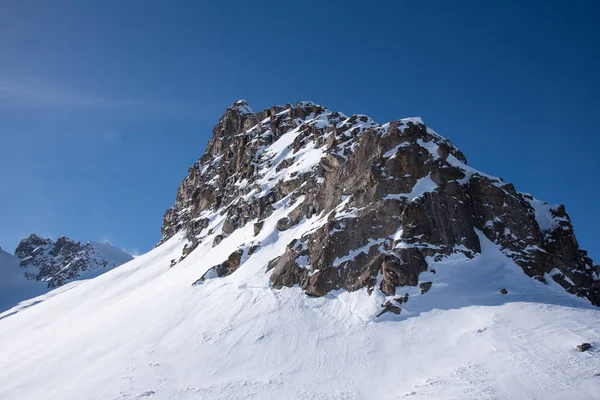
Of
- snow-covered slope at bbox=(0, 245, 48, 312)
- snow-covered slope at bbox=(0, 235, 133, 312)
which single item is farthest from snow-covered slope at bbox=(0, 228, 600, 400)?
snow-covered slope at bbox=(0, 235, 133, 312)

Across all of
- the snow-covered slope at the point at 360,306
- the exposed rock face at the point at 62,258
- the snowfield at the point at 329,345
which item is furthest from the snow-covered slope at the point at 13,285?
the snowfield at the point at 329,345

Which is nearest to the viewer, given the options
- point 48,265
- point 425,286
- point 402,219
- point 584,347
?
point 584,347

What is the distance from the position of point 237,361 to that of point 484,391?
18.0 metres

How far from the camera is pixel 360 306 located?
117 feet

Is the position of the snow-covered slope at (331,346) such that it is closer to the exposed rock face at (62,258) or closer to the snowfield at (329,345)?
the snowfield at (329,345)


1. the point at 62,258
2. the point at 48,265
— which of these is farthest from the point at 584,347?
the point at 62,258

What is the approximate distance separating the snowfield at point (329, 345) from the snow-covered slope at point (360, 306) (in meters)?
0.14

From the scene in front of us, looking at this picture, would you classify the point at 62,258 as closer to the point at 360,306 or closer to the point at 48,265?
the point at 48,265

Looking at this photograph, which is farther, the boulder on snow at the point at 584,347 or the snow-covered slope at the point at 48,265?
the snow-covered slope at the point at 48,265

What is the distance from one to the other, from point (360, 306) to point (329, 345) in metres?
4.87

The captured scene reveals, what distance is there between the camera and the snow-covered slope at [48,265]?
141 metres

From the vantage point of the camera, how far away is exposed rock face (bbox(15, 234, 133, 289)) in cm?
14762

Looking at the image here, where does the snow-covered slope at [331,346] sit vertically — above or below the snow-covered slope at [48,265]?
below

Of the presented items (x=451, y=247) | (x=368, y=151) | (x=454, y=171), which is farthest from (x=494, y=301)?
(x=368, y=151)
